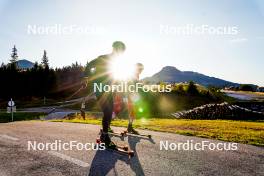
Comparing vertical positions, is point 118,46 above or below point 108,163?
above

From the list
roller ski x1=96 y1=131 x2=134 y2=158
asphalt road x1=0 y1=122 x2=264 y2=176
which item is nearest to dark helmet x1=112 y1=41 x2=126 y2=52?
roller ski x1=96 y1=131 x2=134 y2=158

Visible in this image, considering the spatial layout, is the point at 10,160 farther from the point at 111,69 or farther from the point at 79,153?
the point at 111,69

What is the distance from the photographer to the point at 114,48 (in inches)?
291

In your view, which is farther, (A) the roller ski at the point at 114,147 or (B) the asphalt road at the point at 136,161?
(A) the roller ski at the point at 114,147

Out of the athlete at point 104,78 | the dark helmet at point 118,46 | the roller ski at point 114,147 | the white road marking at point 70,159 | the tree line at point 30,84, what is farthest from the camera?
the tree line at point 30,84

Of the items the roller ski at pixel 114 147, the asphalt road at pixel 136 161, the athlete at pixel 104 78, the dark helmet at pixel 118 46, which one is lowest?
the asphalt road at pixel 136 161

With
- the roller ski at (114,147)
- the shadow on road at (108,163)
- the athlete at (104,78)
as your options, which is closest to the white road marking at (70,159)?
the shadow on road at (108,163)

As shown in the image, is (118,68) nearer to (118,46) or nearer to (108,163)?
(118,46)

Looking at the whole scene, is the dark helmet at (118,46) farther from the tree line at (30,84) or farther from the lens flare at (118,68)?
the tree line at (30,84)

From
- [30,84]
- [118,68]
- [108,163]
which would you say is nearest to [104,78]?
[118,68]

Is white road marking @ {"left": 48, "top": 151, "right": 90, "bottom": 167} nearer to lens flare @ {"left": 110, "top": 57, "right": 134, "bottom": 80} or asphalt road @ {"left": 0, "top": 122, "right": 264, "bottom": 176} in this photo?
asphalt road @ {"left": 0, "top": 122, "right": 264, "bottom": 176}

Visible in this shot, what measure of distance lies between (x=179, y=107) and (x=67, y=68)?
6281cm

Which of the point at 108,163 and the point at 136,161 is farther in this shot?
the point at 136,161

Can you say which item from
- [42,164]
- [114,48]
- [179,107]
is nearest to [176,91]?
[179,107]
